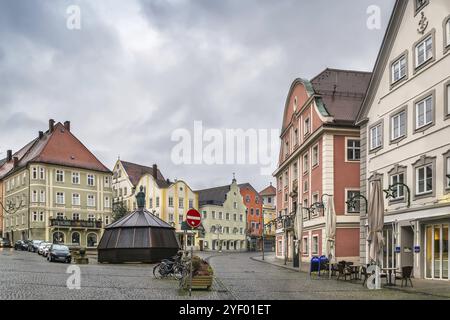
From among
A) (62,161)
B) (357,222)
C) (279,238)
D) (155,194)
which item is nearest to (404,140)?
(357,222)

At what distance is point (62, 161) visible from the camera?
3270 inches

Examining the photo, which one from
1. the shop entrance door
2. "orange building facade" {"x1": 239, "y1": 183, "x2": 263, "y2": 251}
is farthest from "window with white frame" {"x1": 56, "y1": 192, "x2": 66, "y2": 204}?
the shop entrance door

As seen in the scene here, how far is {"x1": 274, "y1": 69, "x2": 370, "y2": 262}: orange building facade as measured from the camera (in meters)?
40.0

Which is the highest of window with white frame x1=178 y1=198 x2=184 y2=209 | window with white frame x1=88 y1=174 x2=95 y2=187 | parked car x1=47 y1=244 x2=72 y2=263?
window with white frame x1=88 y1=174 x2=95 y2=187

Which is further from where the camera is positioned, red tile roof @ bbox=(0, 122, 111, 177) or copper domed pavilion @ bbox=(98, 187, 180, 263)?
red tile roof @ bbox=(0, 122, 111, 177)

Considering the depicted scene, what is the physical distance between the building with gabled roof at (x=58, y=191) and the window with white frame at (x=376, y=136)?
5335 centimetres

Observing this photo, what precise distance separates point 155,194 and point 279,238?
137 ft

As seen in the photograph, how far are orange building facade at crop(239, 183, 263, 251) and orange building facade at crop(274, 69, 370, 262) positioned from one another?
196 feet

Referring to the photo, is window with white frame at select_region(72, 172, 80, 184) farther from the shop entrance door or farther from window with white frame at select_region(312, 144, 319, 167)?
the shop entrance door

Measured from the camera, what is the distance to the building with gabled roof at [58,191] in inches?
3115

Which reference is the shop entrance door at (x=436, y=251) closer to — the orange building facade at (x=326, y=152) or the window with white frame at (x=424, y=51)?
the window with white frame at (x=424, y=51)

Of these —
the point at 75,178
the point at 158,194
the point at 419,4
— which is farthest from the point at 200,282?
the point at 158,194

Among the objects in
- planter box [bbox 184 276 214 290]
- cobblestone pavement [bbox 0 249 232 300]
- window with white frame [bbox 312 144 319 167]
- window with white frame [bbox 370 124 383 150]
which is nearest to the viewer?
cobblestone pavement [bbox 0 249 232 300]
